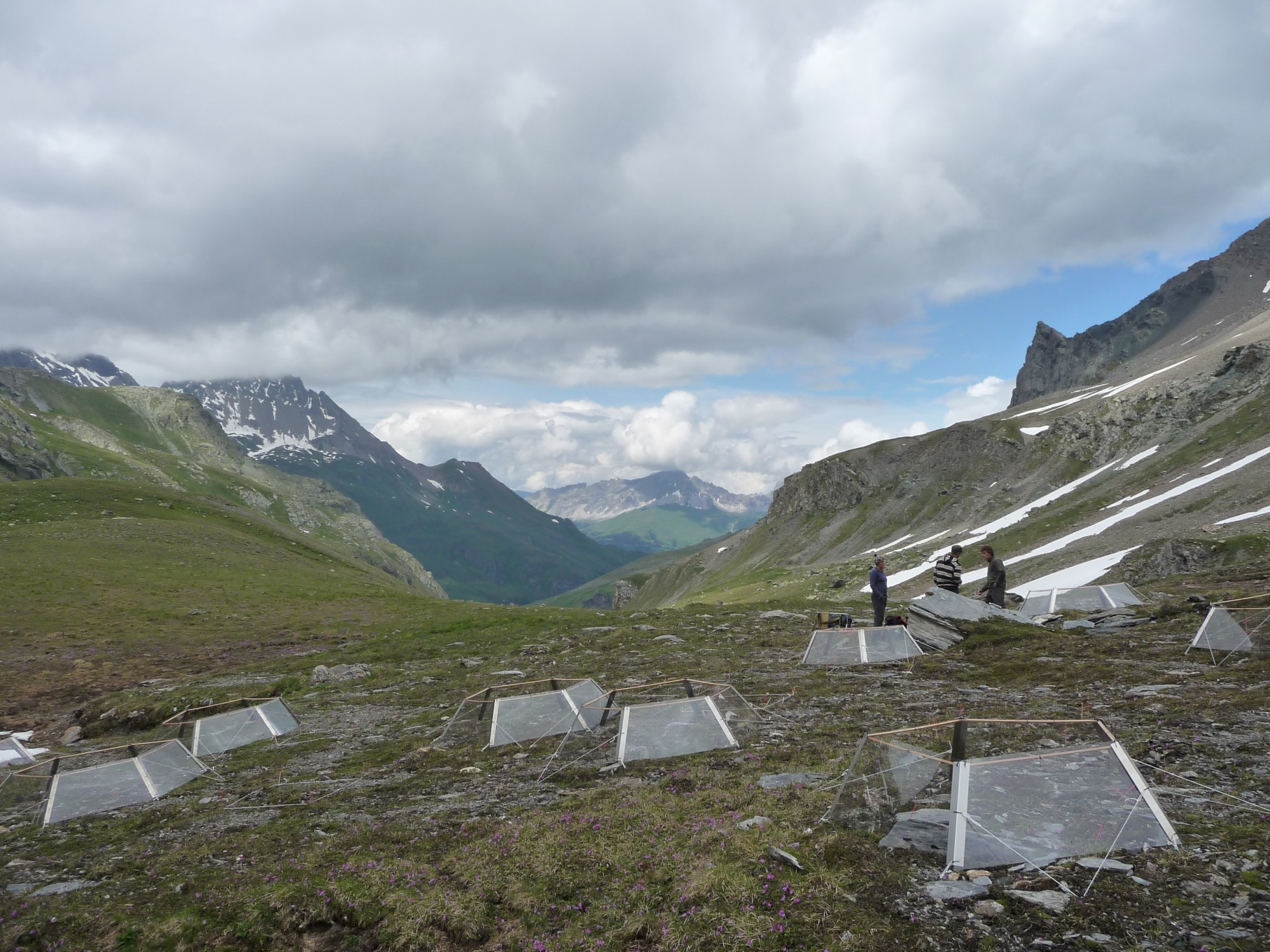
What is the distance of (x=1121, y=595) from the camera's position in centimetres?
3078

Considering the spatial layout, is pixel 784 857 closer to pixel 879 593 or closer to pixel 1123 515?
pixel 879 593

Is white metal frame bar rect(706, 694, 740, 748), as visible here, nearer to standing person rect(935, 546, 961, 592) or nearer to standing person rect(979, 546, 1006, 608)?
standing person rect(935, 546, 961, 592)

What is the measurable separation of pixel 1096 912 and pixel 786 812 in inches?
175

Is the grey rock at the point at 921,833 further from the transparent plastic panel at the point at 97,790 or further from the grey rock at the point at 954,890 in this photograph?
the transparent plastic panel at the point at 97,790

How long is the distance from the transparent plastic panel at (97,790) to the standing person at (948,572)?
26.6 m

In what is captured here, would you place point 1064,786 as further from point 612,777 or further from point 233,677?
point 233,677

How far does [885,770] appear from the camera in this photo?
10672mm

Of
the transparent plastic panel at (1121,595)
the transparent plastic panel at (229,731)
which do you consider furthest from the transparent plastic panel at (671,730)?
the transparent plastic panel at (1121,595)

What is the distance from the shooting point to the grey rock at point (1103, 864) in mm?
8164

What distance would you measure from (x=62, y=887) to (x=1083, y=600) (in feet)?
121

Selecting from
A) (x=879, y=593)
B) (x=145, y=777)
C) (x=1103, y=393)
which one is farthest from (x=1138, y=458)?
(x=145, y=777)

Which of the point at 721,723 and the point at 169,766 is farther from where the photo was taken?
the point at 169,766

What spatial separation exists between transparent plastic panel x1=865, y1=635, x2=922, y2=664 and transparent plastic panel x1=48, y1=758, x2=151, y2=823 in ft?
70.9

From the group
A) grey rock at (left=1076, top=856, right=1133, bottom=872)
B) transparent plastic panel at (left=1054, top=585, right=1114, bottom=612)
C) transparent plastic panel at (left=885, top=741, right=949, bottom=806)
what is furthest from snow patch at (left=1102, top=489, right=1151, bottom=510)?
grey rock at (left=1076, top=856, right=1133, bottom=872)
